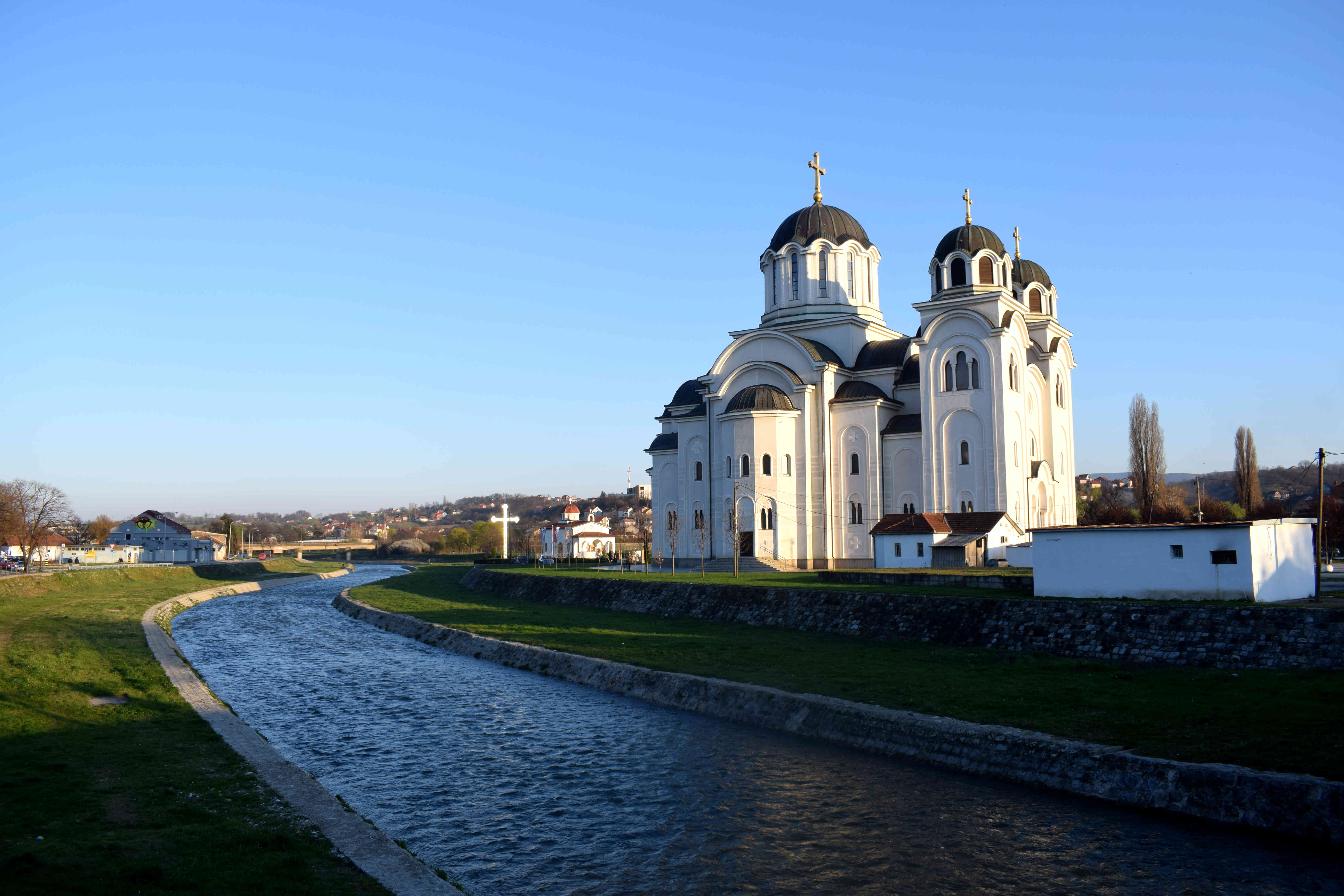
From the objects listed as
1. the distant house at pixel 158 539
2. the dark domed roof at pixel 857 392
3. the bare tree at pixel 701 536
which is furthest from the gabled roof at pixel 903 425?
the distant house at pixel 158 539

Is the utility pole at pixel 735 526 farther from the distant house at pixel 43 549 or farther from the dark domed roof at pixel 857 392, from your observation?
the distant house at pixel 43 549

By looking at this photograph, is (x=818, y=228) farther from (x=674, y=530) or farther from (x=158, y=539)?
(x=158, y=539)

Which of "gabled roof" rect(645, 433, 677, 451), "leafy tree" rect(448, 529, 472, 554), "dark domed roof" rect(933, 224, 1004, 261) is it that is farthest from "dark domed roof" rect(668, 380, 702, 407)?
"leafy tree" rect(448, 529, 472, 554)

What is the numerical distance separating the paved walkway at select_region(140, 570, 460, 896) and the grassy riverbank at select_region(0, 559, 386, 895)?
188 millimetres

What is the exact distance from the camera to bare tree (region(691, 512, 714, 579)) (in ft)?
153

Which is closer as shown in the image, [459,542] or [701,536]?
[701,536]

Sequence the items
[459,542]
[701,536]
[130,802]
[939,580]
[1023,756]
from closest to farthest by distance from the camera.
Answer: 1. [130,802]
2. [1023,756]
3. [939,580]
4. [701,536]
5. [459,542]

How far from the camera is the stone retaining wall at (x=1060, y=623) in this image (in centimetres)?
1689

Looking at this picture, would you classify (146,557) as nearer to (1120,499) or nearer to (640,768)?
(640,768)

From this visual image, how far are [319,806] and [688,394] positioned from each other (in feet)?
149

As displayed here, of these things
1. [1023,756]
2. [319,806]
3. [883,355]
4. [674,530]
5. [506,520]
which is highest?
[883,355]

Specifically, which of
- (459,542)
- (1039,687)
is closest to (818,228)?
(1039,687)

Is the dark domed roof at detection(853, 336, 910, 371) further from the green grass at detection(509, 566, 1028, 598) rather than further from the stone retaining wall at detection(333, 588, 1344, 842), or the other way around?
the stone retaining wall at detection(333, 588, 1344, 842)

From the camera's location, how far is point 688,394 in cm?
5516
